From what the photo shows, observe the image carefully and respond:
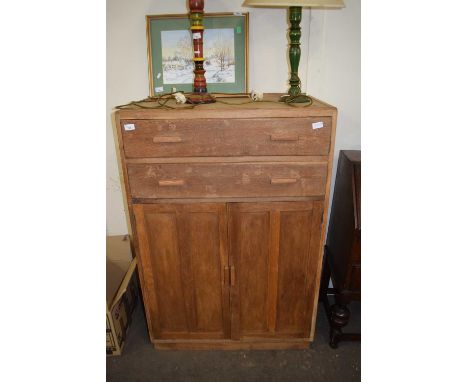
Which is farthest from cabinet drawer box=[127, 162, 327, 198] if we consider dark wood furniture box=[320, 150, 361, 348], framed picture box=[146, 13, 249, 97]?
framed picture box=[146, 13, 249, 97]

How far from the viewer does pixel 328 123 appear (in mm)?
1248

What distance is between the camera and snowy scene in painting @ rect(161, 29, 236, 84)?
63.1 inches

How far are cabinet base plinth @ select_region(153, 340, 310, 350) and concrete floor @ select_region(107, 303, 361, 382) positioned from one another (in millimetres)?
22

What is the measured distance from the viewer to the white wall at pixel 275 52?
5.22ft

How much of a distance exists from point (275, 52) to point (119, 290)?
1.63 meters

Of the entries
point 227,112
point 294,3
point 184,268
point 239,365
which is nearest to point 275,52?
point 294,3

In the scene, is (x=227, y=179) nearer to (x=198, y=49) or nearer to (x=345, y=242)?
(x=198, y=49)

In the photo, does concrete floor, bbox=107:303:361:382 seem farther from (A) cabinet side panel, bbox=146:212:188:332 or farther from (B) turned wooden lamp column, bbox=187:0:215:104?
(B) turned wooden lamp column, bbox=187:0:215:104

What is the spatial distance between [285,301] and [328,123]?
92 cm

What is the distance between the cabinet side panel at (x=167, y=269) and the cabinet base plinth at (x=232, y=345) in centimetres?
13

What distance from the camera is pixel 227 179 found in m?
1.32

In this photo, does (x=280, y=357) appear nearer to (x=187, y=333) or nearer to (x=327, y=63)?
(x=187, y=333)
